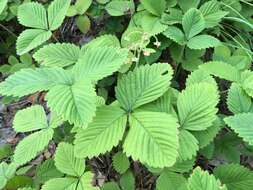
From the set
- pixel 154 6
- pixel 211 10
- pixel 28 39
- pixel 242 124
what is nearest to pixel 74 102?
pixel 242 124

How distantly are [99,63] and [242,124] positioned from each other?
22.7 inches

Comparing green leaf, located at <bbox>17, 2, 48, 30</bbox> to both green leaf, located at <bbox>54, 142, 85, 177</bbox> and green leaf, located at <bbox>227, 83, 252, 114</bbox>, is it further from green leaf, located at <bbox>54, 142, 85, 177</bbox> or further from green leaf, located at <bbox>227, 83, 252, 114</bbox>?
green leaf, located at <bbox>227, 83, 252, 114</bbox>

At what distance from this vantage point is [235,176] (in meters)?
1.68

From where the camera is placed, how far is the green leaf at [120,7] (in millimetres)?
2383

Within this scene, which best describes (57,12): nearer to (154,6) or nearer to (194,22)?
(154,6)

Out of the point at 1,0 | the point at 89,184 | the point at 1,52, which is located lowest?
the point at 1,52

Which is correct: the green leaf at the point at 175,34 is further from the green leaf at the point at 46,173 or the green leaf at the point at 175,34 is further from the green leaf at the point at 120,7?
the green leaf at the point at 46,173

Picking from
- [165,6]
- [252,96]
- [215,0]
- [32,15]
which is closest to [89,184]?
[252,96]

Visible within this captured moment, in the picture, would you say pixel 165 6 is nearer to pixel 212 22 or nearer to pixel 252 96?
pixel 212 22

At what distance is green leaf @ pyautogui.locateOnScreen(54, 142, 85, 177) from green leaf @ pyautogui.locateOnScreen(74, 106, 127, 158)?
19 cm

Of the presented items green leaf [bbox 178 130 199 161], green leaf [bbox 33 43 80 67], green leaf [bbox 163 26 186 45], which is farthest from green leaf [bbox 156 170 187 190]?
green leaf [bbox 163 26 186 45]

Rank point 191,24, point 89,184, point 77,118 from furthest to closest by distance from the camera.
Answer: point 191,24, point 89,184, point 77,118

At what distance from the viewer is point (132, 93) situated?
1.53 meters

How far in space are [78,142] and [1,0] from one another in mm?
1303
